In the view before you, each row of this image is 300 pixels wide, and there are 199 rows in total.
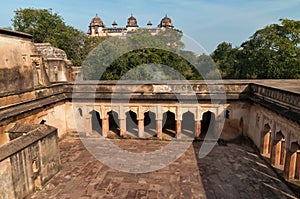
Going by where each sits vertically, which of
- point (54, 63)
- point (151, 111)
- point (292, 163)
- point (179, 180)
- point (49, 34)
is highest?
point (49, 34)

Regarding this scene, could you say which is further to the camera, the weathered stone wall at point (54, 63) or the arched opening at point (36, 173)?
the weathered stone wall at point (54, 63)

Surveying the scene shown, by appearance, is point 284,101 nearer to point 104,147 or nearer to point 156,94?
point 156,94

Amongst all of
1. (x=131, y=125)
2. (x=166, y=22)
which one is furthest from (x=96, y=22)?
(x=131, y=125)

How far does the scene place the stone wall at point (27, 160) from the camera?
256 inches

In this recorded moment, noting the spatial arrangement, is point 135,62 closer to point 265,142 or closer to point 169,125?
point 169,125

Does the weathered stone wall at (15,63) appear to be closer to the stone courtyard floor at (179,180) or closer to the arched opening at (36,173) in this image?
the arched opening at (36,173)

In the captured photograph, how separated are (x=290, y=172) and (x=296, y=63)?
1744 cm

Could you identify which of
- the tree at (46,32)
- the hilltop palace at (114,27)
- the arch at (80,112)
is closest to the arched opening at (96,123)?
the arch at (80,112)

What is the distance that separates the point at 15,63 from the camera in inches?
403

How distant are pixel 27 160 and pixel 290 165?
358 inches

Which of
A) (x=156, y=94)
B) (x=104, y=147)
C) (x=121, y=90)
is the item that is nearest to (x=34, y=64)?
(x=121, y=90)

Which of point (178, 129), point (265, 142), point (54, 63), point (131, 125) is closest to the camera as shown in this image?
point (265, 142)

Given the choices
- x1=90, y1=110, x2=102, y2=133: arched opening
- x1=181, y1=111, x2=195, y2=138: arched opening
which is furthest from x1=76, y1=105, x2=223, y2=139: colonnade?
x1=90, y1=110, x2=102, y2=133: arched opening

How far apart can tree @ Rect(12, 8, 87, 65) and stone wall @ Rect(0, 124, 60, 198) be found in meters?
22.6
